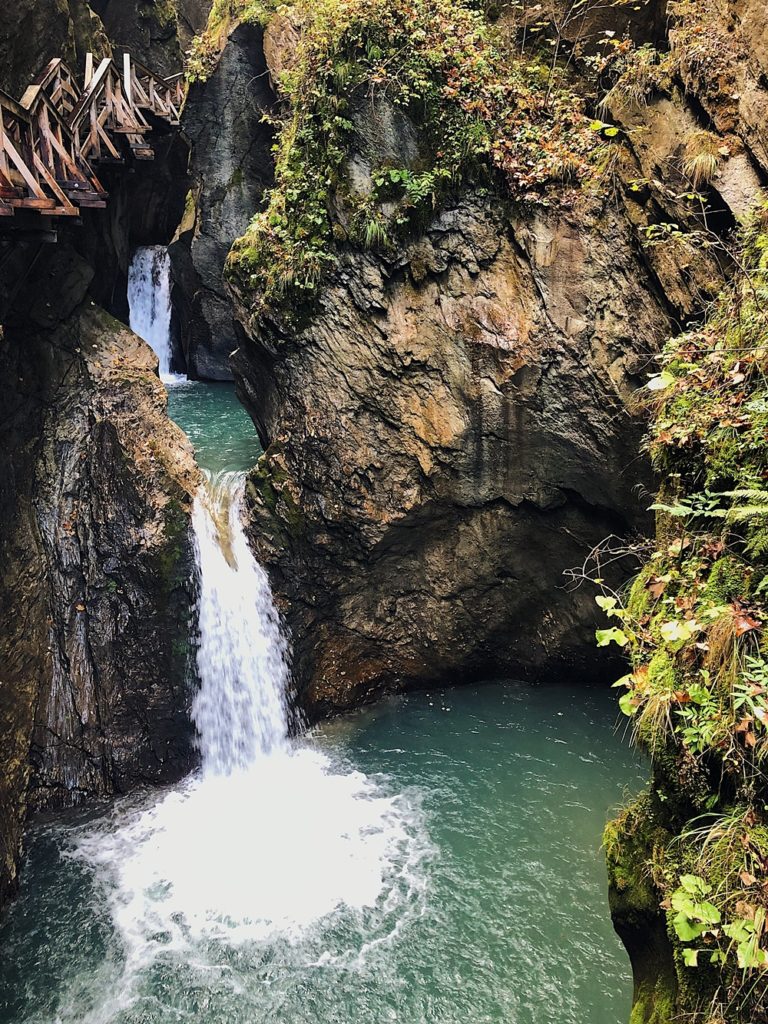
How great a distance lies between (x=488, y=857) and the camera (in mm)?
6957

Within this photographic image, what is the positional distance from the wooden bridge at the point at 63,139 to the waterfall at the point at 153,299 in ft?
15.9

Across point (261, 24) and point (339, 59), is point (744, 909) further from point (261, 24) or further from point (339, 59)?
point (261, 24)

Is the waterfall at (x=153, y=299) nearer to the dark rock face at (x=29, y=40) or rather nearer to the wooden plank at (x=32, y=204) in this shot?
the dark rock face at (x=29, y=40)

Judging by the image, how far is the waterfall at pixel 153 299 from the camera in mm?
18156

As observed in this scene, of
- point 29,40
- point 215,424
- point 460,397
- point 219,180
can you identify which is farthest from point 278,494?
point 219,180

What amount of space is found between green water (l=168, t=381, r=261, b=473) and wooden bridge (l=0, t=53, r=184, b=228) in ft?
13.9

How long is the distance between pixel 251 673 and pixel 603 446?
5.36 metres

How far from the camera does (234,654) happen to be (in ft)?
28.9

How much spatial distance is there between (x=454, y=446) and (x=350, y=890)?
5.16 meters

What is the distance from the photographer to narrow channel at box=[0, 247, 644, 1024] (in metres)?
5.60

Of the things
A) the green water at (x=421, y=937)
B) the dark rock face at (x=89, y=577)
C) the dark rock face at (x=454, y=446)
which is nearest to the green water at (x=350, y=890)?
the green water at (x=421, y=937)

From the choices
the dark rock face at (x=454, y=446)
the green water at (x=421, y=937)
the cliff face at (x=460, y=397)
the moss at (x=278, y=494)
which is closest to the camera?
the green water at (x=421, y=937)

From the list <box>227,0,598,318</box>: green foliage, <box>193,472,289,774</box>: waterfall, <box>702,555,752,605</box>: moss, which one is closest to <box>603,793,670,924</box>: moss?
<box>702,555,752,605</box>: moss

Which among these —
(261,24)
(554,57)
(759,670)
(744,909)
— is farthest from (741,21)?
(261,24)
